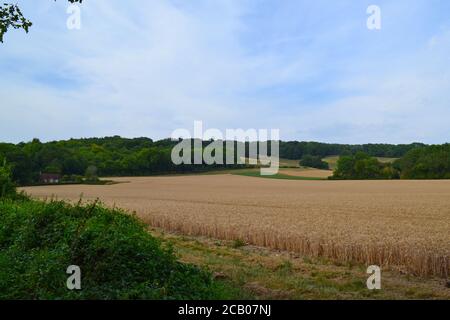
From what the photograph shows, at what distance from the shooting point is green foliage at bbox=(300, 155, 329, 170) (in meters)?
117

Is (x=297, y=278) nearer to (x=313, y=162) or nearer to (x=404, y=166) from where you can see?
(x=404, y=166)

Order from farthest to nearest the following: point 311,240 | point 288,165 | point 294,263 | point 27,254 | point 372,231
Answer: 1. point 288,165
2. point 372,231
3. point 311,240
4. point 294,263
5. point 27,254

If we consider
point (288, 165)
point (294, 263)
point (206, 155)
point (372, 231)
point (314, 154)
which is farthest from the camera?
point (314, 154)

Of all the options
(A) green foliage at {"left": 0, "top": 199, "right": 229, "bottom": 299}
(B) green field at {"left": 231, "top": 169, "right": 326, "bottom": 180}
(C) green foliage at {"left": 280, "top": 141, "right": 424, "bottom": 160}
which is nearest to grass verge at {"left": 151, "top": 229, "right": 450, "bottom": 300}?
(A) green foliage at {"left": 0, "top": 199, "right": 229, "bottom": 299}

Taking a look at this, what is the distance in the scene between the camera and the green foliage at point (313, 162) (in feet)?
383

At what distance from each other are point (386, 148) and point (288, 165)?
3568cm

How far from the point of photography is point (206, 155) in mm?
93812

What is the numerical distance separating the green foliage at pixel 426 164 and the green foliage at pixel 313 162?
70.6 ft

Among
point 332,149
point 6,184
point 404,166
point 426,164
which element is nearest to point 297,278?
point 6,184

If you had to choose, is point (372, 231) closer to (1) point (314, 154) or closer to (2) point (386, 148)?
(1) point (314, 154)

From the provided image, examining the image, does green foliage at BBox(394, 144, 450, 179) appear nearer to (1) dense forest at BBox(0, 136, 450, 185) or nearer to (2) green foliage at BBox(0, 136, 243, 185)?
(1) dense forest at BBox(0, 136, 450, 185)

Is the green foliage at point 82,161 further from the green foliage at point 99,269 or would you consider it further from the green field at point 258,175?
the green foliage at point 99,269

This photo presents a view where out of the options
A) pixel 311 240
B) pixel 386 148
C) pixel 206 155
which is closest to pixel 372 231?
pixel 311 240

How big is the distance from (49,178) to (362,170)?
71529 millimetres
